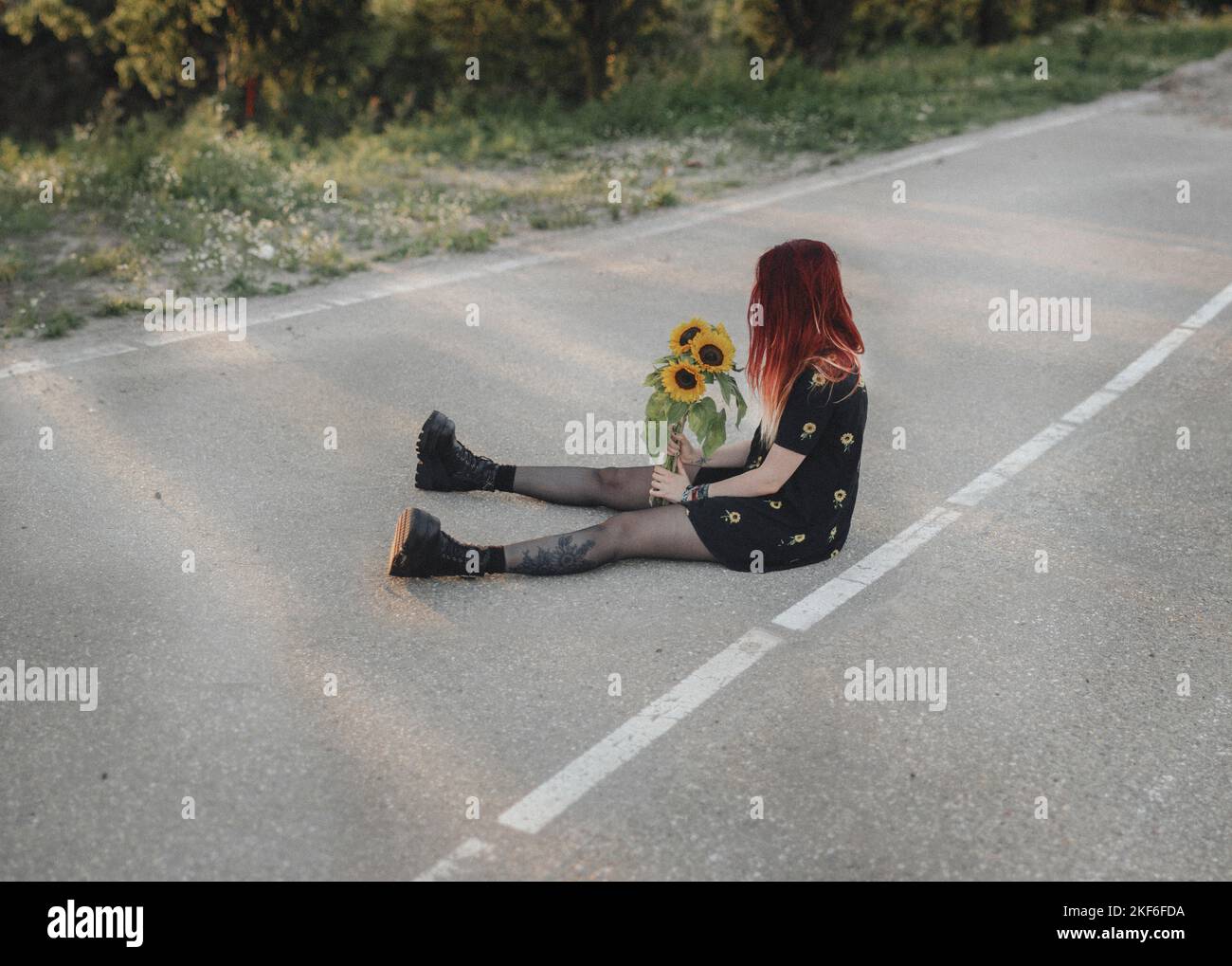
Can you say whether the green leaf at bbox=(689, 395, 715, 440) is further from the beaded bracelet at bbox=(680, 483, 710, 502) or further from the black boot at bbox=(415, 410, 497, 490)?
the black boot at bbox=(415, 410, 497, 490)

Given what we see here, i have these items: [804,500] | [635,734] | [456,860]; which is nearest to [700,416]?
[804,500]

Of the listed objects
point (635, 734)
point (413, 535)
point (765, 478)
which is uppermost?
point (765, 478)

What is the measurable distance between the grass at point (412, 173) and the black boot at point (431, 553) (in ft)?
15.1

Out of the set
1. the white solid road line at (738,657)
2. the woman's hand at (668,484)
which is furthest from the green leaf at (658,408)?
the white solid road line at (738,657)

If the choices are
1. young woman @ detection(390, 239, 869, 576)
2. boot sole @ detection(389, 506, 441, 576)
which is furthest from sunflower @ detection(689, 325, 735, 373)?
boot sole @ detection(389, 506, 441, 576)

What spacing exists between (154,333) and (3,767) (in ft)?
17.3

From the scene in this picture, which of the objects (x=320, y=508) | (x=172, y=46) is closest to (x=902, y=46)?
(x=172, y=46)

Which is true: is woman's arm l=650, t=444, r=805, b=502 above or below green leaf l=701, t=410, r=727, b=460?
below

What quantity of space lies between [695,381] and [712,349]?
0.51 ft

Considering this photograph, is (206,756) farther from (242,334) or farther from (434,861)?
(242,334)

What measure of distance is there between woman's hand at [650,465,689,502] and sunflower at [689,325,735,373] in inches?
19.5

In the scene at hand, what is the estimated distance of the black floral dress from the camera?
5.36 meters

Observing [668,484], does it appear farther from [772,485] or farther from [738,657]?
[738,657]

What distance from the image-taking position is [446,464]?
6379mm
